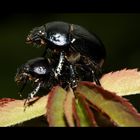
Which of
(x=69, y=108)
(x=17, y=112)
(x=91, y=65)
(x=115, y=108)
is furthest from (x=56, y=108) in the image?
(x=91, y=65)

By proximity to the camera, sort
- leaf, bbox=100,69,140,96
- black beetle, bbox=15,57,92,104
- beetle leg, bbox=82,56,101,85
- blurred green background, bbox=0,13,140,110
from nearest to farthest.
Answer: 1. leaf, bbox=100,69,140,96
2. black beetle, bbox=15,57,92,104
3. beetle leg, bbox=82,56,101,85
4. blurred green background, bbox=0,13,140,110

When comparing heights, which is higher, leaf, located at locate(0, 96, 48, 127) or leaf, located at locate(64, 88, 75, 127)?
leaf, located at locate(64, 88, 75, 127)

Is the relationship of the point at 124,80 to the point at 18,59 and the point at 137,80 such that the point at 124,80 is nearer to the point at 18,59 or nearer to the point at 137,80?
the point at 137,80

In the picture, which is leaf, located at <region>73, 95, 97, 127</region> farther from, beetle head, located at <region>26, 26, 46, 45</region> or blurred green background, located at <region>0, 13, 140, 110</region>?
blurred green background, located at <region>0, 13, 140, 110</region>

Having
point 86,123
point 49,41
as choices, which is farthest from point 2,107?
point 49,41

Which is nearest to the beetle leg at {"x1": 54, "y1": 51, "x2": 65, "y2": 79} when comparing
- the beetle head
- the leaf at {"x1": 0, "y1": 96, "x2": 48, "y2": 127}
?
the beetle head

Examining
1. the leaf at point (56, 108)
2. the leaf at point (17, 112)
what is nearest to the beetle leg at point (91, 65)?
the leaf at point (17, 112)

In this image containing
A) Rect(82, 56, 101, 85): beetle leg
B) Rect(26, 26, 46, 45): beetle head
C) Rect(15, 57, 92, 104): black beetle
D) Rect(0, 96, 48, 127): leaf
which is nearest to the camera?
Rect(0, 96, 48, 127): leaf

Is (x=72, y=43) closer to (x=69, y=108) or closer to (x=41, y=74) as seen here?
(x=41, y=74)
